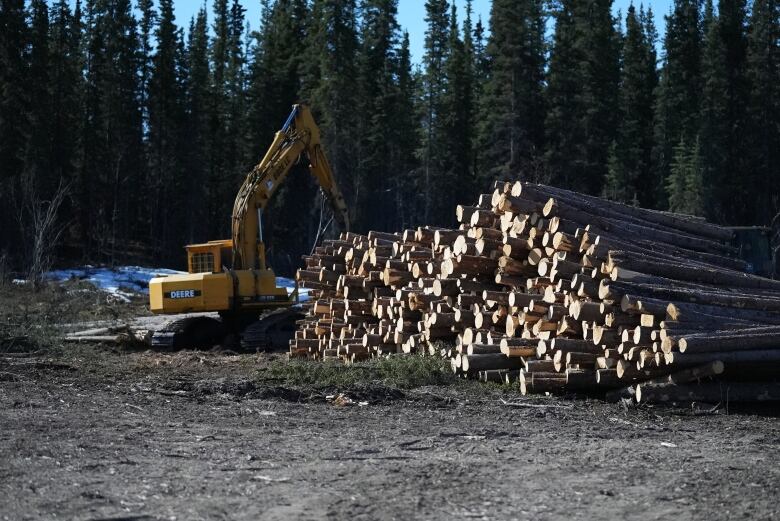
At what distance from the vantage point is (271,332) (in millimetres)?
19578

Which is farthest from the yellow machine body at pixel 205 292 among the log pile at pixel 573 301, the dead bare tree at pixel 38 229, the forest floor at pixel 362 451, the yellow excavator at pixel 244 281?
the dead bare tree at pixel 38 229

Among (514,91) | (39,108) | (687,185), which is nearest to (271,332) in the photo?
(39,108)

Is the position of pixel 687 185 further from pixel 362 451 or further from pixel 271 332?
pixel 362 451

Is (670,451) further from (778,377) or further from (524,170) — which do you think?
(524,170)

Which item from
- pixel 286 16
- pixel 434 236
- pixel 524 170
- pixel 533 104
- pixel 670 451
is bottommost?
pixel 670 451

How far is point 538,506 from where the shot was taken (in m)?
6.37

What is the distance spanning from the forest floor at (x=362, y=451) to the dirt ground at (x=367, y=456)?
21 mm

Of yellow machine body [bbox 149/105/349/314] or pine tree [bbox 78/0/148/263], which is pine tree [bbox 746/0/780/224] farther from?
yellow machine body [bbox 149/105/349/314]

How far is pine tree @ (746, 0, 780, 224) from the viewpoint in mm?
52312

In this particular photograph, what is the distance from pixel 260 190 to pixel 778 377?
40.7 ft

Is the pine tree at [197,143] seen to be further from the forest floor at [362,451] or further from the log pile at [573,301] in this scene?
the forest floor at [362,451]

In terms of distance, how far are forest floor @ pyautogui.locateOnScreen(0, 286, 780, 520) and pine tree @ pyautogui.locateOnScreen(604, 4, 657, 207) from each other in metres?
42.2

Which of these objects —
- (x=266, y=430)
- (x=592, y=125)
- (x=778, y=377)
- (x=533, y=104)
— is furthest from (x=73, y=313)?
(x=592, y=125)

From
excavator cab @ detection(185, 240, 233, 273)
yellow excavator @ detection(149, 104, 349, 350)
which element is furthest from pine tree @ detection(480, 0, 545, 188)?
excavator cab @ detection(185, 240, 233, 273)
